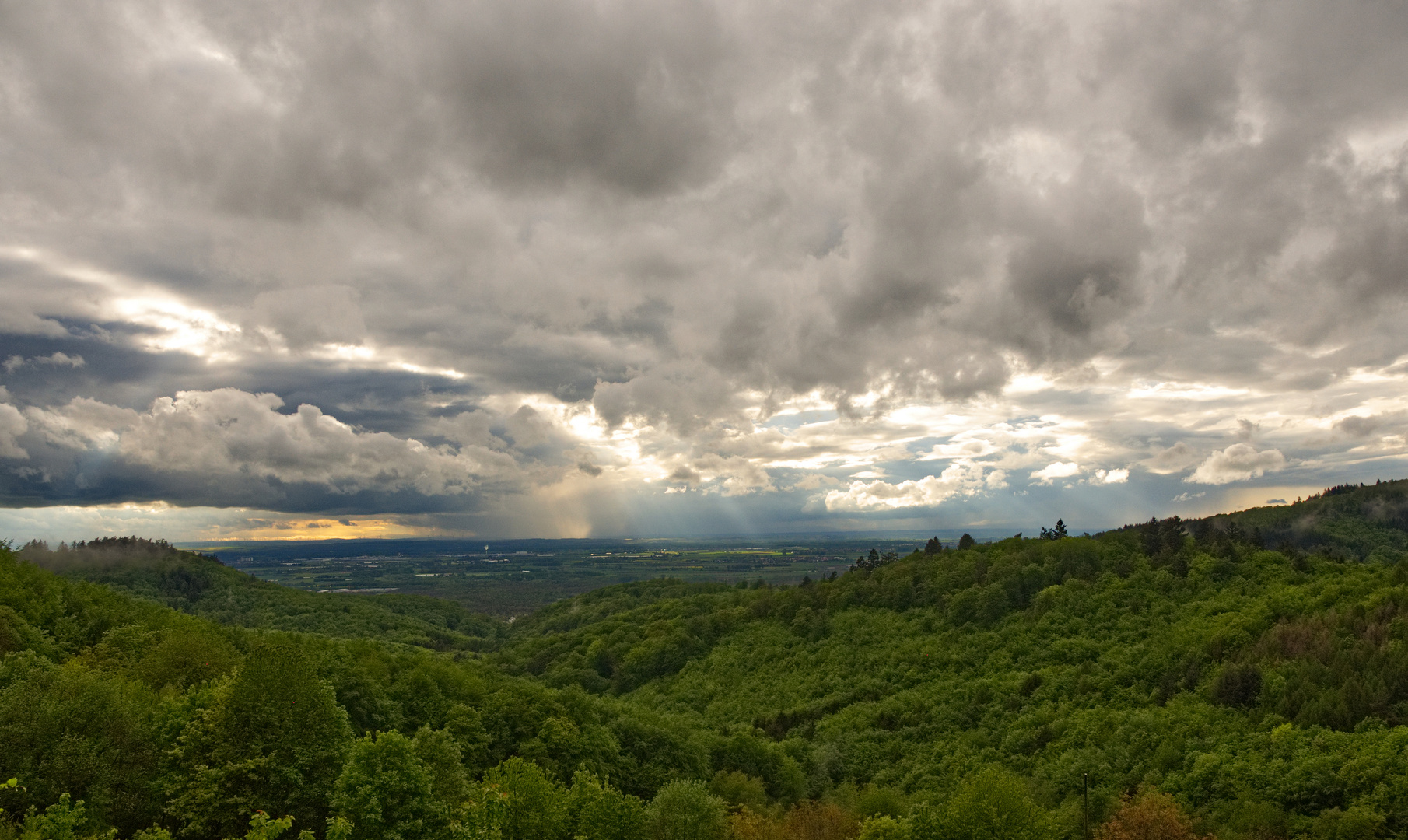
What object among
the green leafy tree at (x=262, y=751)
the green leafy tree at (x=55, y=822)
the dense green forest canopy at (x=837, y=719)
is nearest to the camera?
the green leafy tree at (x=55, y=822)

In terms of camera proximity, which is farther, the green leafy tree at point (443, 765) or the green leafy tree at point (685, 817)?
the green leafy tree at point (685, 817)

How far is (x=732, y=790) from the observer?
86.3 metres

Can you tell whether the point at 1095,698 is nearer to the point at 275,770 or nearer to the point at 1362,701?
the point at 1362,701

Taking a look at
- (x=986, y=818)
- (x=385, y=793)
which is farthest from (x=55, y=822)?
(x=986, y=818)

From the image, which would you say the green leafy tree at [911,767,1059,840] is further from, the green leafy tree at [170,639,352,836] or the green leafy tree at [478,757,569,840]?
the green leafy tree at [170,639,352,836]

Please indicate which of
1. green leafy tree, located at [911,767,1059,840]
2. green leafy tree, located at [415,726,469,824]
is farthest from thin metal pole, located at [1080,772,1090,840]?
green leafy tree, located at [415,726,469,824]

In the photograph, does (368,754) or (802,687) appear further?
(802,687)

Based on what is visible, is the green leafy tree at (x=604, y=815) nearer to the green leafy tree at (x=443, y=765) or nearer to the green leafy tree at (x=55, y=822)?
the green leafy tree at (x=443, y=765)

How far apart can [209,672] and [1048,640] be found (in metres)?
126

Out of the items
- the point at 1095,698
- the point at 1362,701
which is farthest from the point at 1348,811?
the point at 1095,698

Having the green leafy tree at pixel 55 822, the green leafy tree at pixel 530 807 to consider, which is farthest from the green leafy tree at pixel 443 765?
the green leafy tree at pixel 55 822

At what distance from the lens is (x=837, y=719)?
12606 centimetres

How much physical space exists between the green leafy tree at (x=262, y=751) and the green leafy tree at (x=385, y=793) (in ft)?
14.2

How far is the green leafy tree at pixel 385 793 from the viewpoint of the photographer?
39188 millimetres
